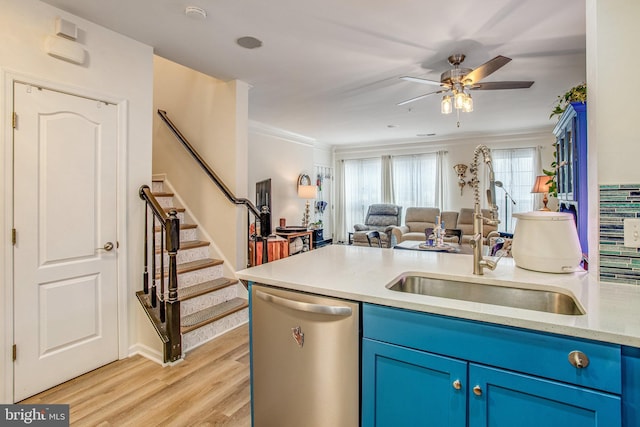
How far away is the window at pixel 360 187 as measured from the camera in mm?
8203

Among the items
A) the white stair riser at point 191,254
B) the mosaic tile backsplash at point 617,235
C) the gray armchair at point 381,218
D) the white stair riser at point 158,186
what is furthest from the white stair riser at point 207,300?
the gray armchair at point 381,218

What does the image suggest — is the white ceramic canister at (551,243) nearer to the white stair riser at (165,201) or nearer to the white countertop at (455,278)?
the white countertop at (455,278)

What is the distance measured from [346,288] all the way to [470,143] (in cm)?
682

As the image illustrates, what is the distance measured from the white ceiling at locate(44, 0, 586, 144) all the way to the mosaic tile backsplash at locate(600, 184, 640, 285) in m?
1.61

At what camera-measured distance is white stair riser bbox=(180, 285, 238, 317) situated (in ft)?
9.76

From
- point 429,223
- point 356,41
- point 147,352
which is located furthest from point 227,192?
point 429,223

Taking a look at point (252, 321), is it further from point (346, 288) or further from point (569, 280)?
point (569, 280)

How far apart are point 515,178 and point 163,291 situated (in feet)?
22.6

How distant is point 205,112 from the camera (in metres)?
3.82

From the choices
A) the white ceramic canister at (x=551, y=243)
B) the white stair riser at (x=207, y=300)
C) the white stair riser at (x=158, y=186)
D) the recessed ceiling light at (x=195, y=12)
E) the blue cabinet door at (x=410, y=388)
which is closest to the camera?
the blue cabinet door at (x=410, y=388)

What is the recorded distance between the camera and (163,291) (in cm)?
256

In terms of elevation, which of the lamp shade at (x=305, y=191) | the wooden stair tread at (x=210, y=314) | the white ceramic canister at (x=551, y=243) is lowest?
the wooden stair tread at (x=210, y=314)

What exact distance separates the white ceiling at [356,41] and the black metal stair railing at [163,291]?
51.8 inches

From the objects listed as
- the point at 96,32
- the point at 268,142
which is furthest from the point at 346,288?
Answer: the point at 268,142
